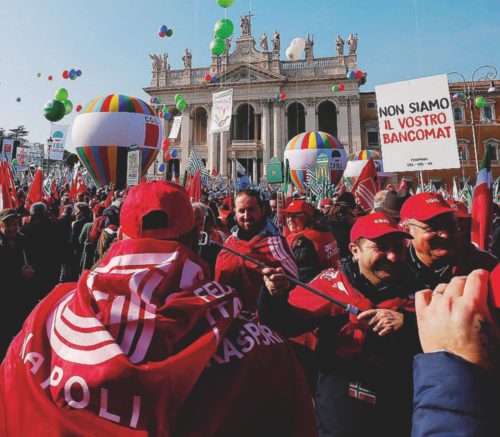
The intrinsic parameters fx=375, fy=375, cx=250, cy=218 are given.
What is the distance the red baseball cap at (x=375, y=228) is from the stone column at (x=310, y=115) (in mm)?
37731

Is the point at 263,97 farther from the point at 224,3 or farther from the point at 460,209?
the point at 460,209

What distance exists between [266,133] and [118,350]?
3877cm

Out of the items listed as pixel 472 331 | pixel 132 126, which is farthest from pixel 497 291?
pixel 132 126

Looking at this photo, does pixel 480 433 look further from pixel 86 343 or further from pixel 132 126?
pixel 132 126

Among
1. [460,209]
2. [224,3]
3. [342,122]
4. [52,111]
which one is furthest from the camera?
[342,122]

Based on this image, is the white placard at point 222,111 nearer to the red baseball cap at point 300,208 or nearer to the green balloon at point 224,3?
the red baseball cap at point 300,208

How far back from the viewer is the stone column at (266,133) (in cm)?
3841

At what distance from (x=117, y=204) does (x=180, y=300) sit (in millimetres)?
5148

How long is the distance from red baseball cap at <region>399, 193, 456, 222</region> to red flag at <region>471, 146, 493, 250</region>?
2.91 feet

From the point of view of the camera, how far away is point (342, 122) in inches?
1500

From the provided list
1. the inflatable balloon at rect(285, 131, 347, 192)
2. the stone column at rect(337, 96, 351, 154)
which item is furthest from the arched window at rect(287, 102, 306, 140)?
the inflatable balloon at rect(285, 131, 347, 192)

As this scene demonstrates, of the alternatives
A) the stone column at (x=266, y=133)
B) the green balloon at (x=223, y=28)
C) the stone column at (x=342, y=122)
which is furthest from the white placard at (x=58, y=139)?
the stone column at (x=342, y=122)

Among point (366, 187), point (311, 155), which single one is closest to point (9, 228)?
point (366, 187)

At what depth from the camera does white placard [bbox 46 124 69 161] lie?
22469 mm
